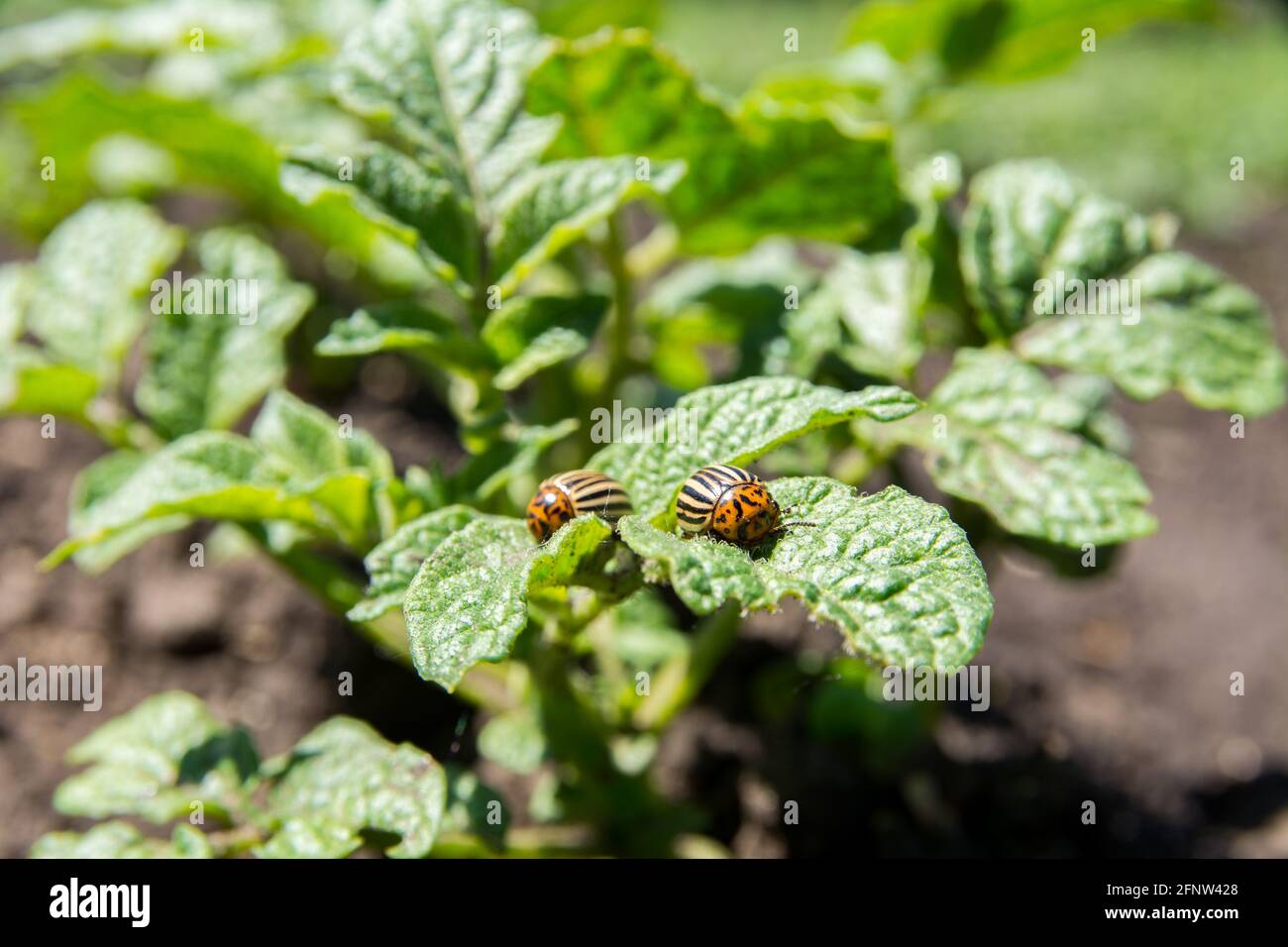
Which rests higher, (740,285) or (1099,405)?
(740,285)

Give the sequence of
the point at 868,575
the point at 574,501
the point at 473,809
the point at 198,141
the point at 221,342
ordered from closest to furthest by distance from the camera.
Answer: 1. the point at 868,575
2. the point at 574,501
3. the point at 473,809
4. the point at 221,342
5. the point at 198,141

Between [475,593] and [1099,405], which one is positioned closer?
[475,593]

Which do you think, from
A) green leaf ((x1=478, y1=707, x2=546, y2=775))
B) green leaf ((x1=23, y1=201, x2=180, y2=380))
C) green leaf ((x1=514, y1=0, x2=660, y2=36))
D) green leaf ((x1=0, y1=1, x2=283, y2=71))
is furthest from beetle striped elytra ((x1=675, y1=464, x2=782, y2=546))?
green leaf ((x1=0, y1=1, x2=283, y2=71))

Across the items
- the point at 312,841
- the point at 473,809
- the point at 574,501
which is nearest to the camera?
the point at 574,501

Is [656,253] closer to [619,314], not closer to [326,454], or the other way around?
[619,314]

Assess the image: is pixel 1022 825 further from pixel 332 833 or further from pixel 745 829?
pixel 332 833

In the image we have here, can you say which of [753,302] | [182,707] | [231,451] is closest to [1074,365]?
[753,302]
